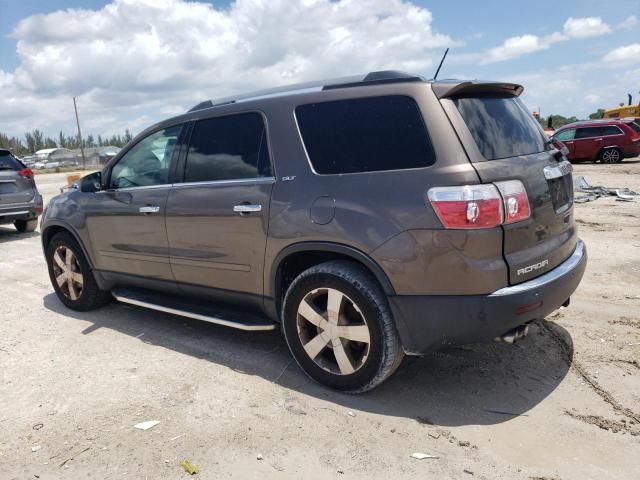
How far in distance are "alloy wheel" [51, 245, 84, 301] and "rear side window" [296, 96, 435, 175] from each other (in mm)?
3006

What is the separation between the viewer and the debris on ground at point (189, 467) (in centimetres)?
269

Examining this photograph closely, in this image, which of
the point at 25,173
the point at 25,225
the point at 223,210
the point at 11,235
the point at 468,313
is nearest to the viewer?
the point at 468,313

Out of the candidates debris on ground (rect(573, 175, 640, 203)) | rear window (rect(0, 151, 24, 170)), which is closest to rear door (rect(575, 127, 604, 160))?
debris on ground (rect(573, 175, 640, 203))

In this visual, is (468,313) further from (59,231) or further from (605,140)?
(605,140)

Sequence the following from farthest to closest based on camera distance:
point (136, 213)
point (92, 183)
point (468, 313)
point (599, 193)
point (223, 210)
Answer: point (599, 193) → point (92, 183) → point (136, 213) → point (223, 210) → point (468, 313)

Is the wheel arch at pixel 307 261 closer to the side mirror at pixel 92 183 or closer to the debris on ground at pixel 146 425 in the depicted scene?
the debris on ground at pixel 146 425

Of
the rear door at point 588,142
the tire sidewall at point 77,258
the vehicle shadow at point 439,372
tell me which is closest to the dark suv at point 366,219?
the vehicle shadow at point 439,372

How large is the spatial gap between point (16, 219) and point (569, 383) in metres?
10.2

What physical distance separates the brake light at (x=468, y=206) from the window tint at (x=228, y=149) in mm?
1279

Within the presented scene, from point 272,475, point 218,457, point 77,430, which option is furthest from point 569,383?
point 77,430

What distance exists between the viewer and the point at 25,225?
10984 millimetres

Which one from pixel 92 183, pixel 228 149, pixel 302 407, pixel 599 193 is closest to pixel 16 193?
pixel 92 183

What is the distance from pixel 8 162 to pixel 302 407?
937cm

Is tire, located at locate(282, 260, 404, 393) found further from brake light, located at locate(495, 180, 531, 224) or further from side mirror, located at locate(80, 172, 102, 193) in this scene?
side mirror, located at locate(80, 172, 102, 193)
